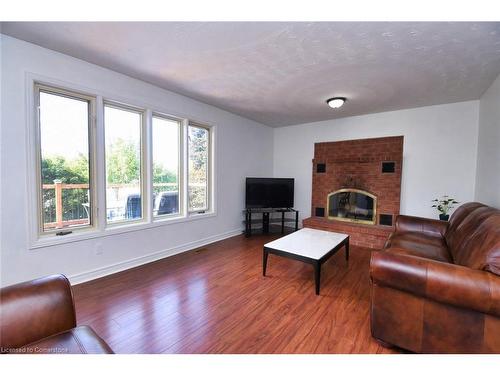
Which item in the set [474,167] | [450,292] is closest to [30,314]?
[450,292]

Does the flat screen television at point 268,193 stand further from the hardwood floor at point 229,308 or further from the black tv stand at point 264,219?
the hardwood floor at point 229,308

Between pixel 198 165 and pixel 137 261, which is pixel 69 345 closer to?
pixel 137 261

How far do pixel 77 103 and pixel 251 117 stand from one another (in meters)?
2.83

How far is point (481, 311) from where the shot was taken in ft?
3.95

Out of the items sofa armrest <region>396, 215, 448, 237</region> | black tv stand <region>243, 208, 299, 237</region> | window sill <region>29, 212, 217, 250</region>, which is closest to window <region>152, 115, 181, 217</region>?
window sill <region>29, 212, 217, 250</region>

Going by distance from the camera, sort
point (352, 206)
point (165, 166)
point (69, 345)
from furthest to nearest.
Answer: point (352, 206)
point (165, 166)
point (69, 345)

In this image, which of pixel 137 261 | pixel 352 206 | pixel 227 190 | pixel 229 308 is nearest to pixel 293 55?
pixel 229 308

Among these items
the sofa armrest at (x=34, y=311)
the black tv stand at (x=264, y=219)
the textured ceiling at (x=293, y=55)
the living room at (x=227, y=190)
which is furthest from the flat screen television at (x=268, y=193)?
the sofa armrest at (x=34, y=311)

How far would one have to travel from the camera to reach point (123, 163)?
2791 millimetres

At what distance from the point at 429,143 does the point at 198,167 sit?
12.8ft

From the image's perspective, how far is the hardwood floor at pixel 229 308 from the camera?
1.52 metres

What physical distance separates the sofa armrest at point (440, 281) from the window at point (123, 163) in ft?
9.25

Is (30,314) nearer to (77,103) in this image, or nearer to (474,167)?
(77,103)
